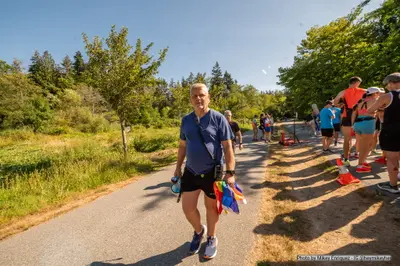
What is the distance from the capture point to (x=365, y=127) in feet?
15.3

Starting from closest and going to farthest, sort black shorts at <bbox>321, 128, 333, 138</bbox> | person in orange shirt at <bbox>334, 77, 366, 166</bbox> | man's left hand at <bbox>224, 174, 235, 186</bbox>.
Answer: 1. man's left hand at <bbox>224, 174, 235, 186</bbox>
2. person in orange shirt at <bbox>334, 77, 366, 166</bbox>
3. black shorts at <bbox>321, 128, 333, 138</bbox>

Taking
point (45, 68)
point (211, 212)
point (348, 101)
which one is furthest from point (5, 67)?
point (348, 101)

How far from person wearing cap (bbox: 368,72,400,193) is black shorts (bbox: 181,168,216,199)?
10.3 ft

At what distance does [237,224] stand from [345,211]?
5.70ft

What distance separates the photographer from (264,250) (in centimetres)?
252

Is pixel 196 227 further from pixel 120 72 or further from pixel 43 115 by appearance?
pixel 43 115

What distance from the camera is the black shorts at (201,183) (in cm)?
232

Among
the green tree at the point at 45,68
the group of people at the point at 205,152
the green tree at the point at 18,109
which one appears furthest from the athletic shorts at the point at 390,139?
the green tree at the point at 45,68

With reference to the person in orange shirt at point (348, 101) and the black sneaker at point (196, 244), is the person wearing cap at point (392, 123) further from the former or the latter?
the black sneaker at point (196, 244)

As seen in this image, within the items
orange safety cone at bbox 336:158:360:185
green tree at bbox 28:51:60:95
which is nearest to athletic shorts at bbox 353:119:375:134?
orange safety cone at bbox 336:158:360:185

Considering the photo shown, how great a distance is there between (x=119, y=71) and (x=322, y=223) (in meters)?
8.12

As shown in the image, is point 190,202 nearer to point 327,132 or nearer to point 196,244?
point 196,244

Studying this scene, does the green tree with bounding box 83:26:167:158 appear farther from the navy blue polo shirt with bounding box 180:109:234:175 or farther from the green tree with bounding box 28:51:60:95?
the green tree with bounding box 28:51:60:95

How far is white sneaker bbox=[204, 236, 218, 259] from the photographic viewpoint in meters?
2.45
